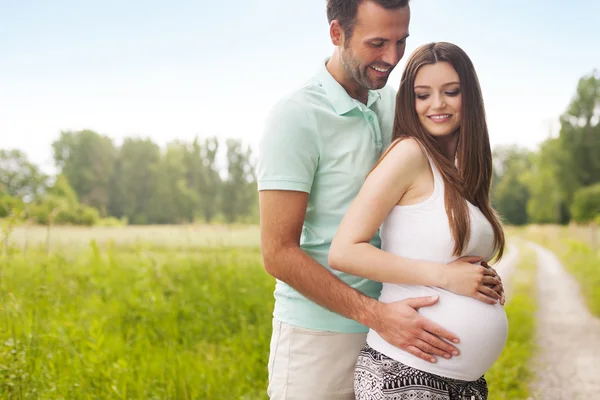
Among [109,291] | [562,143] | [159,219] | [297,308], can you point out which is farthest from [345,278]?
[562,143]

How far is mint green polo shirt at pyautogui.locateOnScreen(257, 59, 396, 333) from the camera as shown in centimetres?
204

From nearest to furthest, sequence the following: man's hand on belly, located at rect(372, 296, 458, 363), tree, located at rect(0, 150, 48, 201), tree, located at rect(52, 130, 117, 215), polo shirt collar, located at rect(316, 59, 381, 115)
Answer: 1. man's hand on belly, located at rect(372, 296, 458, 363)
2. polo shirt collar, located at rect(316, 59, 381, 115)
3. tree, located at rect(0, 150, 48, 201)
4. tree, located at rect(52, 130, 117, 215)

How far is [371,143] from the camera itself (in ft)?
7.12

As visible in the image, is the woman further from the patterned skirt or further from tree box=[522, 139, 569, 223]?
tree box=[522, 139, 569, 223]

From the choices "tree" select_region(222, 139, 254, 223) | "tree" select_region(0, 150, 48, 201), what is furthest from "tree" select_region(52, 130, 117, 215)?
"tree" select_region(222, 139, 254, 223)

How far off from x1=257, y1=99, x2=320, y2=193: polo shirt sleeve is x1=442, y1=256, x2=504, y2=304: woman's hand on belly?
542mm

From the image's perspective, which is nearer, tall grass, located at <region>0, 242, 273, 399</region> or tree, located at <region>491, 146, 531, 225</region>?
tall grass, located at <region>0, 242, 273, 399</region>

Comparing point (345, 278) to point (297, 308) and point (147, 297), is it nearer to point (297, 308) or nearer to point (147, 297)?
point (297, 308)

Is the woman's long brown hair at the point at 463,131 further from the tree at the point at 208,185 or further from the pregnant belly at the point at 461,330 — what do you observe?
the tree at the point at 208,185

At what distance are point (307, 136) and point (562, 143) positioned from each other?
35.7 metres

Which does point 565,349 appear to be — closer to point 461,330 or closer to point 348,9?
point 461,330

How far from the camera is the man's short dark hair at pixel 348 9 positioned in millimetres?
2189

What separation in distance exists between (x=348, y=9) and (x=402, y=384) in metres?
1.33

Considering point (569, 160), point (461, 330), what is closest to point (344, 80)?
point (461, 330)
